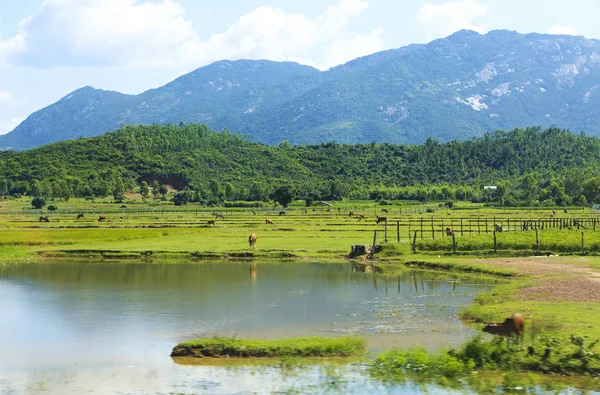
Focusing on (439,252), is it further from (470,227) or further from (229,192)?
(229,192)

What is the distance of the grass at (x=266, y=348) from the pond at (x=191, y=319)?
705mm

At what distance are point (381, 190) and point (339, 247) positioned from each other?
12719 cm

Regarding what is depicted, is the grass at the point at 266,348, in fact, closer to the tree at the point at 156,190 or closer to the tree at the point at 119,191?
the tree at the point at 119,191

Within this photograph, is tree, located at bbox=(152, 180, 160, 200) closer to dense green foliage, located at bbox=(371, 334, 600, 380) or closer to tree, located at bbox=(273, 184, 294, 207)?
tree, located at bbox=(273, 184, 294, 207)

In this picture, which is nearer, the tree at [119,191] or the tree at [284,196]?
the tree at [284,196]

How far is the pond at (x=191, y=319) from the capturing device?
17.9 m

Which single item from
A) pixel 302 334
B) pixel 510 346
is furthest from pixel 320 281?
pixel 510 346

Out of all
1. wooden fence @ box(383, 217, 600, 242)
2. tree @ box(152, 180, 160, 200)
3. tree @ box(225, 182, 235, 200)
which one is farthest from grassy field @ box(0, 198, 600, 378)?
tree @ box(152, 180, 160, 200)

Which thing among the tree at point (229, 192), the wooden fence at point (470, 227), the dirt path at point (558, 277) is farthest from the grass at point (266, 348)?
the tree at point (229, 192)

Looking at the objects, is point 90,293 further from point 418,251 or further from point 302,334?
point 418,251

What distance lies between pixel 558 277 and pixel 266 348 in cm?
1742

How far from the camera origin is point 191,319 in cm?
A: 2533

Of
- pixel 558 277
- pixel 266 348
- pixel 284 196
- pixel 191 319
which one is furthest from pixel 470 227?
pixel 284 196

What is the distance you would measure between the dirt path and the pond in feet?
9.87
